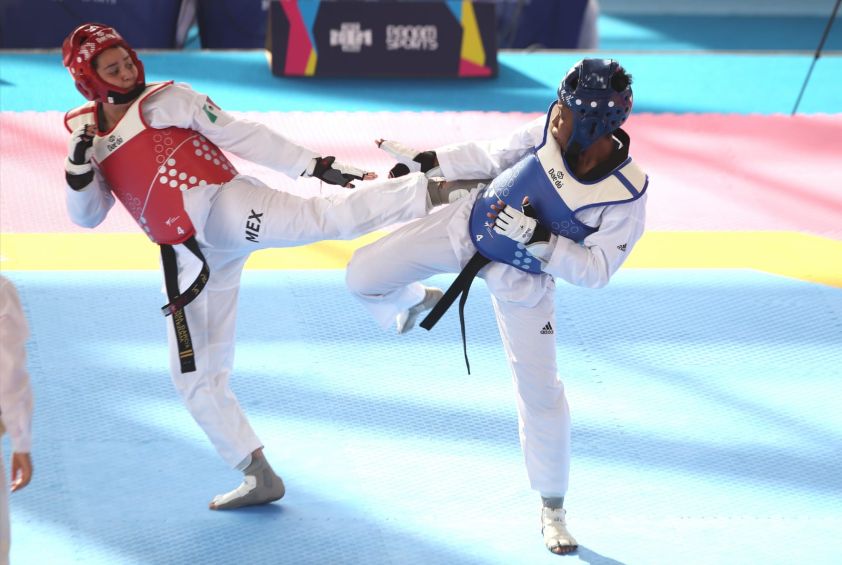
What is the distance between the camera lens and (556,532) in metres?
4.22

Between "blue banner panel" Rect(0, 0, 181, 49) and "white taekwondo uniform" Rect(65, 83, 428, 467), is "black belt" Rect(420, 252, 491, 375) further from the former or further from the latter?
"blue banner panel" Rect(0, 0, 181, 49)

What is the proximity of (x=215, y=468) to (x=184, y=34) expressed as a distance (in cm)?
618

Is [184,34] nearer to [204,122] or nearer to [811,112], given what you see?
[811,112]

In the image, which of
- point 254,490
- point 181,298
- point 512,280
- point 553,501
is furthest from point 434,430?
point 181,298

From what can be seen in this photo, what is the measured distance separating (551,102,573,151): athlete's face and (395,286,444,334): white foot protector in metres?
1.10

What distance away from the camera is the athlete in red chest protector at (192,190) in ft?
12.6

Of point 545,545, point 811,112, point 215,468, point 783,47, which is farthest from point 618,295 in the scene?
point 783,47

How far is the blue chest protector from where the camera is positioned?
12.1 ft

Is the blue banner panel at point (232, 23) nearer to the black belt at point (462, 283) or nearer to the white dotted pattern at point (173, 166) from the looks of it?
the white dotted pattern at point (173, 166)

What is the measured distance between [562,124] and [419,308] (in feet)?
4.43

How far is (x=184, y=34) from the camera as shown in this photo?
32.5ft

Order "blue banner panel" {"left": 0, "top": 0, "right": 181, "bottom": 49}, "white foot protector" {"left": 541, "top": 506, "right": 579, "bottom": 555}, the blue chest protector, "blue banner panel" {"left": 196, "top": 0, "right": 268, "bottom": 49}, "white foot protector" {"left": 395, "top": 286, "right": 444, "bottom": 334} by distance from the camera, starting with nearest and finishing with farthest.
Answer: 1. the blue chest protector
2. "white foot protector" {"left": 541, "top": 506, "right": 579, "bottom": 555}
3. "white foot protector" {"left": 395, "top": 286, "right": 444, "bottom": 334}
4. "blue banner panel" {"left": 0, "top": 0, "right": 181, "bottom": 49}
5. "blue banner panel" {"left": 196, "top": 0, "right": 268, "bottom": 49}

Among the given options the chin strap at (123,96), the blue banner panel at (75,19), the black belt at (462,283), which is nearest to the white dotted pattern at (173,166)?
the chin strap at (123,96)

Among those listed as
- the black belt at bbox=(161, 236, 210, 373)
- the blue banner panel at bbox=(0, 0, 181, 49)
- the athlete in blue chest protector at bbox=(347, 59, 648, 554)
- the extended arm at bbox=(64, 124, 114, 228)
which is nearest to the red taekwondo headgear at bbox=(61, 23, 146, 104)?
the extended arm at bbox=(64, 124, 114, 228)
